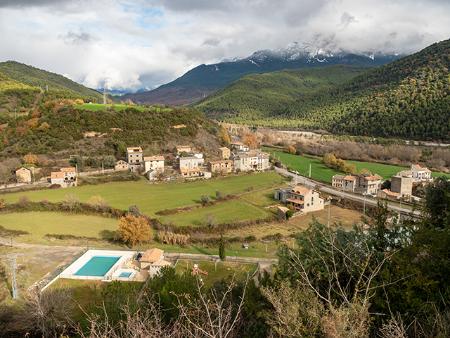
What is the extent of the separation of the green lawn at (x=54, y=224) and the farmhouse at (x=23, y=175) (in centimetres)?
938

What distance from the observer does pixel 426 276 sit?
8.34 m

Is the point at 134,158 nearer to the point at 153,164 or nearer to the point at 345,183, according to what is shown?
the point at 153,164

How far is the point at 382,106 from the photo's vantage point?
7606 centimetres

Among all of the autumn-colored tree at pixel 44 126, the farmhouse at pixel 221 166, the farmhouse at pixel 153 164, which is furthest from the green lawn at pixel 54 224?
the autumn-colored tree at pixel 44 126

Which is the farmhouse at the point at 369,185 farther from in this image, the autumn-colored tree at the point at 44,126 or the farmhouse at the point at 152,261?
the autumn-colored tree at the point at 44,126

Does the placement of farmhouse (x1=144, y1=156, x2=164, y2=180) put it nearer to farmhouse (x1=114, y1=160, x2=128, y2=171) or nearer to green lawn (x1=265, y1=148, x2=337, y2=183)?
farmhouse (x1=114, y1=160, x2=128, y2=171)

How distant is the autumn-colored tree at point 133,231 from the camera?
2581 cm

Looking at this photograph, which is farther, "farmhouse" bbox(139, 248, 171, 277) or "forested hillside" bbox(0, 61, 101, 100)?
"forested hillside" bbox(0, 61, 101, 100)

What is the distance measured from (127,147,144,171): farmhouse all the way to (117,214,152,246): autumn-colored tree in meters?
20.2

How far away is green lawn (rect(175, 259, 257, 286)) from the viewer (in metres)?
21.6

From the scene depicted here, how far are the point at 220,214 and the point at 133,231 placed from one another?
784cm

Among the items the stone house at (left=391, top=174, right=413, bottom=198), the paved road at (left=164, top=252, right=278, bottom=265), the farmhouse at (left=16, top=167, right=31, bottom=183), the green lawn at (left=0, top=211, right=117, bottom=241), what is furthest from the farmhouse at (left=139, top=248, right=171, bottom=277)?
the stone house at (left=391, top=174, right=413, bottom=198)

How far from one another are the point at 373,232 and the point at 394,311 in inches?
112

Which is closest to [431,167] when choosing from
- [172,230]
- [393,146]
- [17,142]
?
[393,146]
